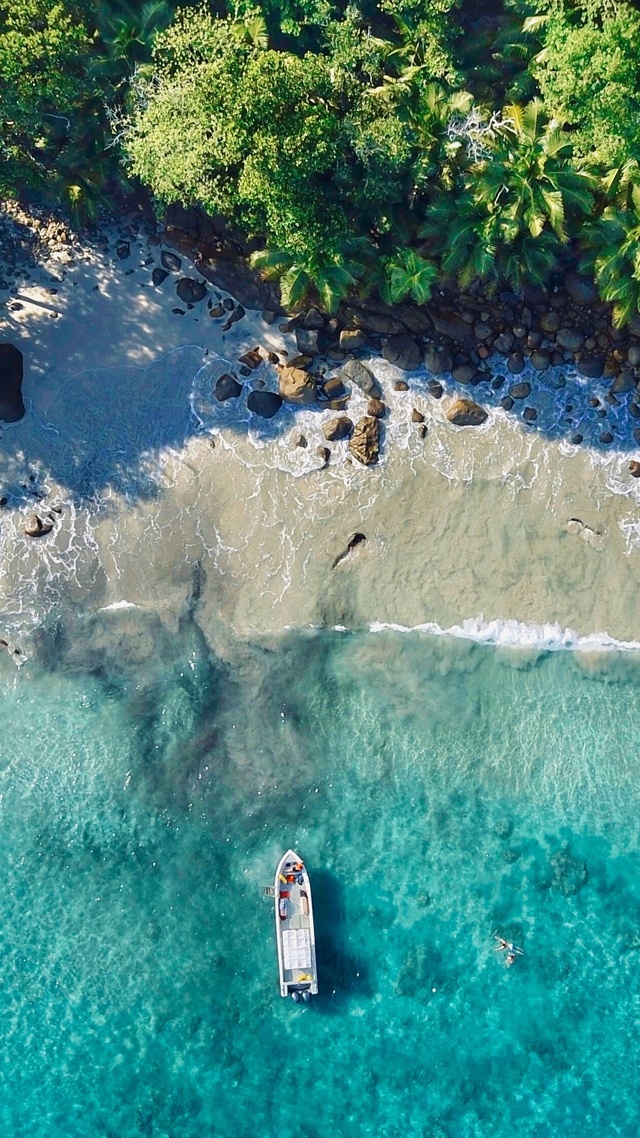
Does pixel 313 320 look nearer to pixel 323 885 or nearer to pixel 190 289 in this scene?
pixel 190 289

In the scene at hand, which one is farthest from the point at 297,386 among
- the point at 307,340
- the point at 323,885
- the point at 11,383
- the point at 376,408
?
the point at 323,885

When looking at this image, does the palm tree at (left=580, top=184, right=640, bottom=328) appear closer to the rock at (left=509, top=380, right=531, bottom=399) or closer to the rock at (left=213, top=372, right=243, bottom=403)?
the rock at (left=509, top=380, right=531, bottom=399)

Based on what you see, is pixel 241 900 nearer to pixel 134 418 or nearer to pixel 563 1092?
pixel 563 1092

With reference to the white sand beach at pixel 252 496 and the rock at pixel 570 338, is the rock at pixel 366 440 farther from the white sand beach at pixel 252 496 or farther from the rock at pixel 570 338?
the rock at pixel 570 338

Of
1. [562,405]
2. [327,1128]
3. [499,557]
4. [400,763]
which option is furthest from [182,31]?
[327,1128]

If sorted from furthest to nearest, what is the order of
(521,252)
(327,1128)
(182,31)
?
(327,1128) < (521,252) < (182,31)
